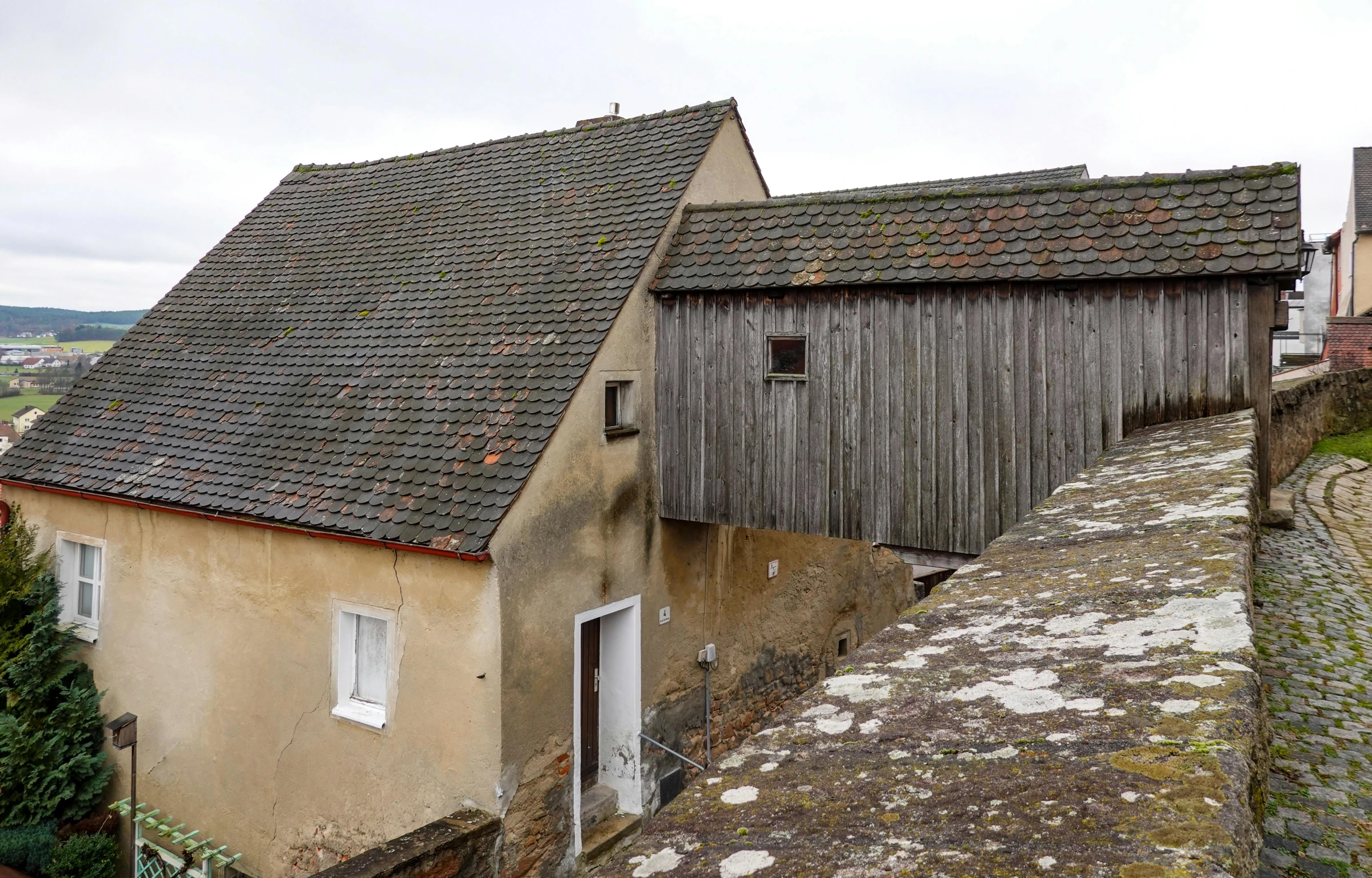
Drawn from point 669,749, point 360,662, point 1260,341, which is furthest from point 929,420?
point 360,662

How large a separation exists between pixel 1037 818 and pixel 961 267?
744cm

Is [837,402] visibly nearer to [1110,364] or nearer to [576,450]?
[1110,364]

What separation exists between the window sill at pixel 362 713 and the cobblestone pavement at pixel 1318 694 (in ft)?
23.3

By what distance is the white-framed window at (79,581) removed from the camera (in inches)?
431

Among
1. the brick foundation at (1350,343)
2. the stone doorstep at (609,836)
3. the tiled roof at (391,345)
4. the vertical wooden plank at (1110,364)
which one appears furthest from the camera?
the brick foundation at (1350,343)

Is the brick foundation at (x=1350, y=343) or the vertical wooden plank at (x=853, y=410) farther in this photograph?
the brick foundation at (x=1350, y=343)

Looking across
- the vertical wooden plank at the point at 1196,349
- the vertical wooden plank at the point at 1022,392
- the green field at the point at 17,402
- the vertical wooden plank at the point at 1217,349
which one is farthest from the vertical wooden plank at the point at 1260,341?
the green field at the point at 17,402

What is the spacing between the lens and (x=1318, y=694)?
3.90 meters

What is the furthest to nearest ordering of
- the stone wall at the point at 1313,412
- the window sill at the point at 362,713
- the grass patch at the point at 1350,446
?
the grass patch at the point at 1350,446 → the stone wall at the point at 1313,412 → the window sill at the point at 362,713

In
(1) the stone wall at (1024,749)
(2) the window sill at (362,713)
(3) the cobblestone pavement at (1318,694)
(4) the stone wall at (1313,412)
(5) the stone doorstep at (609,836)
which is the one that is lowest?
(5) the stone doorstep at (609,836)

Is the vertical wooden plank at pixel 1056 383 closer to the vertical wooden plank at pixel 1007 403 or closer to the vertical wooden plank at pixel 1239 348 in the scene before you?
the vertical wooden plank at pixel 1007 403

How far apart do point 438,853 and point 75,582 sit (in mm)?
6910

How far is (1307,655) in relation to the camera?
4500 mm

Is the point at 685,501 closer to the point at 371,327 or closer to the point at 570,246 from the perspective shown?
the point at 570,246
